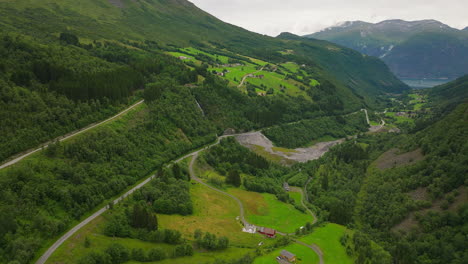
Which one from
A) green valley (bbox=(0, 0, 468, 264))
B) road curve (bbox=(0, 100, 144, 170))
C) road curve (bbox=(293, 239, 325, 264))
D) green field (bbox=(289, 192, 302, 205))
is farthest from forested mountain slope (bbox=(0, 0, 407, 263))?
road curve (bbox=(293, 239, 325, 264))

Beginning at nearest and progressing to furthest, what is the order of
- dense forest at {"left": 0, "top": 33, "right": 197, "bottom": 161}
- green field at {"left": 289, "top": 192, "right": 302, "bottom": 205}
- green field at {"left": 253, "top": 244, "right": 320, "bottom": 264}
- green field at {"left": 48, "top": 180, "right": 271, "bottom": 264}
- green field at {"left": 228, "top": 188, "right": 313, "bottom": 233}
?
green field at {"left": 48, "top": 180, "right": 271, "bottom": 264} → green field at {"left": 253, "top": 244, "right": 320, "bottom": 264} → dense forest at {"left": 0, "top": 33, "right": 197, "bottom": 161} → green field at {"left": 228, "top": 188, "right": 313, "bottom": 233} → green field at {"left": 289, "top": 192, "right": 302, "bottom": 205}

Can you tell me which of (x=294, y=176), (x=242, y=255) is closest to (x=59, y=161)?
(x=242, y=255)

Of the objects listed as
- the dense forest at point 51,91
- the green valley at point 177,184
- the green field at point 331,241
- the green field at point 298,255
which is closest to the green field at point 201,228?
the green valley at point 177,184

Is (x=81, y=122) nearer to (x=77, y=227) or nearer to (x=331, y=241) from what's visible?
(x=77, y=227)

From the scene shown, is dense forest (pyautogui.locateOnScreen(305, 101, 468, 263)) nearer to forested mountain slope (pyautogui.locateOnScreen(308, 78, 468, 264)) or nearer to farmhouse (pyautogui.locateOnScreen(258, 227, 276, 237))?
forested mountain slope (pyautogui.locateOnScreen(308, 78, 468, 264))

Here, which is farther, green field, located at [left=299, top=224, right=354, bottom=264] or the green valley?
green field, located at [left=299, top=224, right=354, bottom=264]

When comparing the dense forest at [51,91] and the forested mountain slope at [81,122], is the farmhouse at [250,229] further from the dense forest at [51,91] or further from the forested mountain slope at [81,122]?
the dense forest at [51,91]

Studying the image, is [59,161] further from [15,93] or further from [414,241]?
[414,241]

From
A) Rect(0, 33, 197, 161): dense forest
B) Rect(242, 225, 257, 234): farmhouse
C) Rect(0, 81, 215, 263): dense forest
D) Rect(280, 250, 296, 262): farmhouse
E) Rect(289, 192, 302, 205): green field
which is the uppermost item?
Rect(0, 33, 197, 161): dense forest
